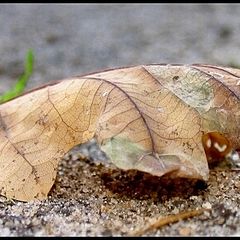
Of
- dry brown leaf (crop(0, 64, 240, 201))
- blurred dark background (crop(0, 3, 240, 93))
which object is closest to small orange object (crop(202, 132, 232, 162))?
dry brown leaf (crop(0, 64, 240, 201))

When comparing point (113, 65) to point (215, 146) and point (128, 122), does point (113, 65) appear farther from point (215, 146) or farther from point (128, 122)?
point (128, 122)

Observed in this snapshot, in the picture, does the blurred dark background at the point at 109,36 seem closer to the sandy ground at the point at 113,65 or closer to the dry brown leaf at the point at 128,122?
the sandy ground at the point at 113,65

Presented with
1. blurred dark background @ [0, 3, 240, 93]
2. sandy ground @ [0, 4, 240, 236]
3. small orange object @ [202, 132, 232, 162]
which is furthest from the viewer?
blurred dark background @ [0, 3, 240, 93]

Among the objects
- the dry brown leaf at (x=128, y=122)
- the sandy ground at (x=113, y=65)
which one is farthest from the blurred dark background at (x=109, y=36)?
the dry brown leaf at (x=128, y=122)

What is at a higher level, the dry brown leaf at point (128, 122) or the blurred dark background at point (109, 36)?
the dry brown leaf at point (128, 122)

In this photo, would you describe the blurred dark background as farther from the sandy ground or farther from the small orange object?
the small orange object

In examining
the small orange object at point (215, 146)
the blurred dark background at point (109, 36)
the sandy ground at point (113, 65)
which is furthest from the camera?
the blurred dark background at point (109, 36)

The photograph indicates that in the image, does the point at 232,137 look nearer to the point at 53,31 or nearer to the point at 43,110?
the point at 43,110
